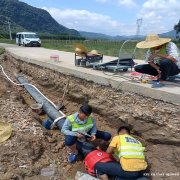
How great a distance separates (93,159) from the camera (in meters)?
5.20

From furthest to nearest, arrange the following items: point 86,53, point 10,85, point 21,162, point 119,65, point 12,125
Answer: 1. point 10,85
2. point 86,53
3. point 119,65
4. point 12,125
5. point 21,162

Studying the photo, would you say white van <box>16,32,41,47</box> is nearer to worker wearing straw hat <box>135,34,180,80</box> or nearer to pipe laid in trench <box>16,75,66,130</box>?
pipe laid in trench <box>16,75,66,130</box>

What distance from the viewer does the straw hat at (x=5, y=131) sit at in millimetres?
5689

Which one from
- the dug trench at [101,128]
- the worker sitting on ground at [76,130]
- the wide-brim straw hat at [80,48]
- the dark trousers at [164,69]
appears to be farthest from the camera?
the wide-brim straw hat at [80,48]

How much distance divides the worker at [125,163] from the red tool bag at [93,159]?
11 centimetres

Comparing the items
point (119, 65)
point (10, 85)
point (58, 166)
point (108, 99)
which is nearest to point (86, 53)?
point (119, 65)

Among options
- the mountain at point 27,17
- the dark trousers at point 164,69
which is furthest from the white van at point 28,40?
the mountain at point 27,17


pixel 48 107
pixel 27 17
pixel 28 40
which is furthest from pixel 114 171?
pixel 27 17

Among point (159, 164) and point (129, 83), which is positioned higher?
point (129, 83)

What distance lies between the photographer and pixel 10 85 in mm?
10367

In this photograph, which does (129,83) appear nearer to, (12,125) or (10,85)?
(12,125)

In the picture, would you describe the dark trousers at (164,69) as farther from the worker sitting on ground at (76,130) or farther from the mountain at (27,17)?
the mountain at (27,17)

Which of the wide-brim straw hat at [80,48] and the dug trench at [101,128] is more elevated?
the wide-brim straw hat at [80,48]

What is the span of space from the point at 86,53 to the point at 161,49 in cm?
297
